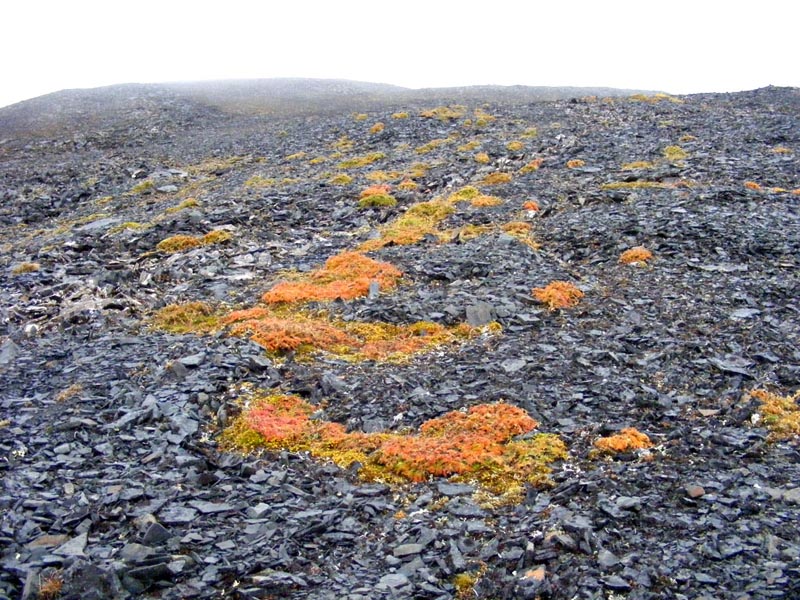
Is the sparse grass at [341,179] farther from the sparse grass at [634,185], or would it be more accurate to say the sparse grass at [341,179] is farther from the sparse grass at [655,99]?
the sparse grass at [655,99]

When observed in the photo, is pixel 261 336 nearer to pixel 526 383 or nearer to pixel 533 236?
pixel 526 383

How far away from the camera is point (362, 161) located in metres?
36.8

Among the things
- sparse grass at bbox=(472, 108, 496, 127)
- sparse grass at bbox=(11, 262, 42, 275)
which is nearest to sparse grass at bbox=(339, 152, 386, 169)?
sparse grass at bbox=(472, 108, 496, 127)

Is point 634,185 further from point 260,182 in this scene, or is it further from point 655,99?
point 655,99

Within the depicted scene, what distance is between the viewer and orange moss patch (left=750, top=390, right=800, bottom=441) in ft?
34.2

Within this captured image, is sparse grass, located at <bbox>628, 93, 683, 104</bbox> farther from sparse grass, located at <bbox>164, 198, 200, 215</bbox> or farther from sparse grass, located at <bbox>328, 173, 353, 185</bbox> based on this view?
sparse grass, located at <bbox>164, 198, 200, 215</bbox>

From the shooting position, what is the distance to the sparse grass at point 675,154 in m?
30.3

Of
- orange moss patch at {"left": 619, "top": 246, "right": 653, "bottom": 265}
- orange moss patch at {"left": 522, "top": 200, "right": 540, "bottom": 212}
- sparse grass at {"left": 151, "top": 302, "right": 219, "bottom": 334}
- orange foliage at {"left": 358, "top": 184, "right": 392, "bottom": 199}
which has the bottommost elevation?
sparse grass at {"left": 151, "top": 302, "right": 219, "bottom": 334}

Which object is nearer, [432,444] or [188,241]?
[432,444]

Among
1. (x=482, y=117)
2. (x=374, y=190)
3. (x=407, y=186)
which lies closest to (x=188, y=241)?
(x=374, y=190)

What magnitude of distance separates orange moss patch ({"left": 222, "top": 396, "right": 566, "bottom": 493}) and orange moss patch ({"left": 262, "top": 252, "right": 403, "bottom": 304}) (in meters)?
6.30

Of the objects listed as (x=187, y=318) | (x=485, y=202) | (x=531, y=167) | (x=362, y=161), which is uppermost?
(x=362, y=161)

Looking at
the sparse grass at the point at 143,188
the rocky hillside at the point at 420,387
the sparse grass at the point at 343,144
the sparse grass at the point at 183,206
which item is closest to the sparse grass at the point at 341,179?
the rocky hillside at the point at 420,387

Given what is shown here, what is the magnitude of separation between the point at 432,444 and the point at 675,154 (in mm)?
25816
